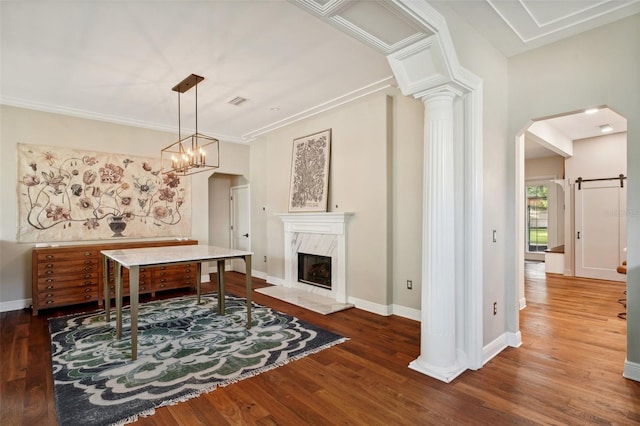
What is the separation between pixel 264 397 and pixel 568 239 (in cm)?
716

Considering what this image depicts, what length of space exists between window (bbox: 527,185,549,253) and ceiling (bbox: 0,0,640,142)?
7619 mm

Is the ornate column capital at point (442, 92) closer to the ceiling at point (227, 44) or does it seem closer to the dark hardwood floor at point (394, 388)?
the ceiling at point (227, 44)

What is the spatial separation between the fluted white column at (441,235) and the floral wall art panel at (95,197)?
473 cm

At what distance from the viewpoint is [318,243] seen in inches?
201

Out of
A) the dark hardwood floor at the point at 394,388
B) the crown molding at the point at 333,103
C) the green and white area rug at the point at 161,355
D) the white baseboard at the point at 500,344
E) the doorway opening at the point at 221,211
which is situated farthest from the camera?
the doorway opening at the point at 221,211

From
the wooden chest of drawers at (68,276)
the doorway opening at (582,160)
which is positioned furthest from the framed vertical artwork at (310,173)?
the doorway opening at (582,160)

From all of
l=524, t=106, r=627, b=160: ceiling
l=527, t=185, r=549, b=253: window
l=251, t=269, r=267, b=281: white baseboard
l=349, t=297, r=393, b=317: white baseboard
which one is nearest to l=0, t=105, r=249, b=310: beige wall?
l=251, t=269, r=267, b=281: white baseboard

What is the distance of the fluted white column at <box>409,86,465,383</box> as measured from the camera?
101 inches

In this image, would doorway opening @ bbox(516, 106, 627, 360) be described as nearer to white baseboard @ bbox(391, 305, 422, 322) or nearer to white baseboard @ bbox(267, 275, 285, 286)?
white baseboard @ bbox(391, 305, 422, 322)

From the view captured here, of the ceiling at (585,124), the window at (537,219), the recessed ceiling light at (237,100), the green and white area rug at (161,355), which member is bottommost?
the green and white area rug at (161,355)

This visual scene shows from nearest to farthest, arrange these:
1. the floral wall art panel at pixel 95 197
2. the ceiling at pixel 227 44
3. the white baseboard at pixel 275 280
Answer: the ceiling at pixel 227 44
the floral wall art panel at pixel 95 197
the white baseboard at pixel 275 280

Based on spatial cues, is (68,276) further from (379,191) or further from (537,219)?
(537,219)

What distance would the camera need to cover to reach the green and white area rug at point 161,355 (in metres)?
2.21

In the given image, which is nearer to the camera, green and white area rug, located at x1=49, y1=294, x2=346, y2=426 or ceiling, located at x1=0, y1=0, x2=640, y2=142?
green and white area rug, located at x1=49, y1=294, x2=346, y2=426
